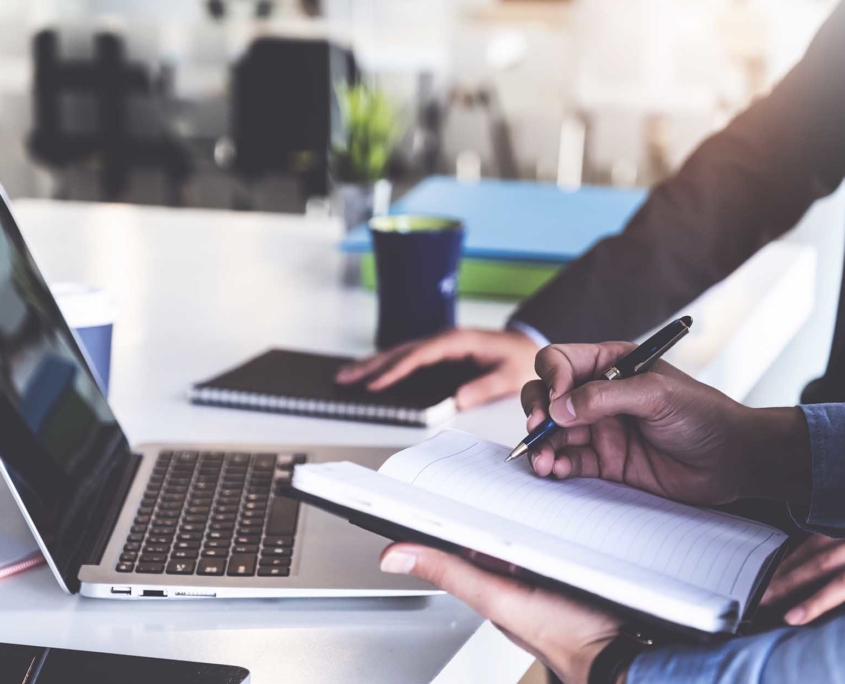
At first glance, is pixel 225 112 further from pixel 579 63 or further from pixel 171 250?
pixel 171 250

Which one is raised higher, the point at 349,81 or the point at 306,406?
the point at 349,81

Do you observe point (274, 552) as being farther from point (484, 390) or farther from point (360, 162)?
point (360, 162)

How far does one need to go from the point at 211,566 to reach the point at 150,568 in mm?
41

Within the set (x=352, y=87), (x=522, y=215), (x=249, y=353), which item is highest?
(x=352, y=87)

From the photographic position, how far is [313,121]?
4508 mm

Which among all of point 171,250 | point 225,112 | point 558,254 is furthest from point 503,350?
point 225,112

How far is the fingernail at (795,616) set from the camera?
63 centimetres

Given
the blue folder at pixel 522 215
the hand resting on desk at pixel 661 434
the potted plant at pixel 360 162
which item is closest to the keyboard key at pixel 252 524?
the hand resting on desk at pixel 661 434

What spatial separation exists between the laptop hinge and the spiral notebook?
0.65ft

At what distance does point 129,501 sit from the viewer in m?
0.82

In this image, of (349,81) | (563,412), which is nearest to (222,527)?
(563,412)

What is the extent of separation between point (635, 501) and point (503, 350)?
1.62 feet

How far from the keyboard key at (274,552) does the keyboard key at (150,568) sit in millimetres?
70

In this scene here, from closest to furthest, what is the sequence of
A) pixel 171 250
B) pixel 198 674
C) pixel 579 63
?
pixel 198 674, pixel 171 250, pixel 579 63
